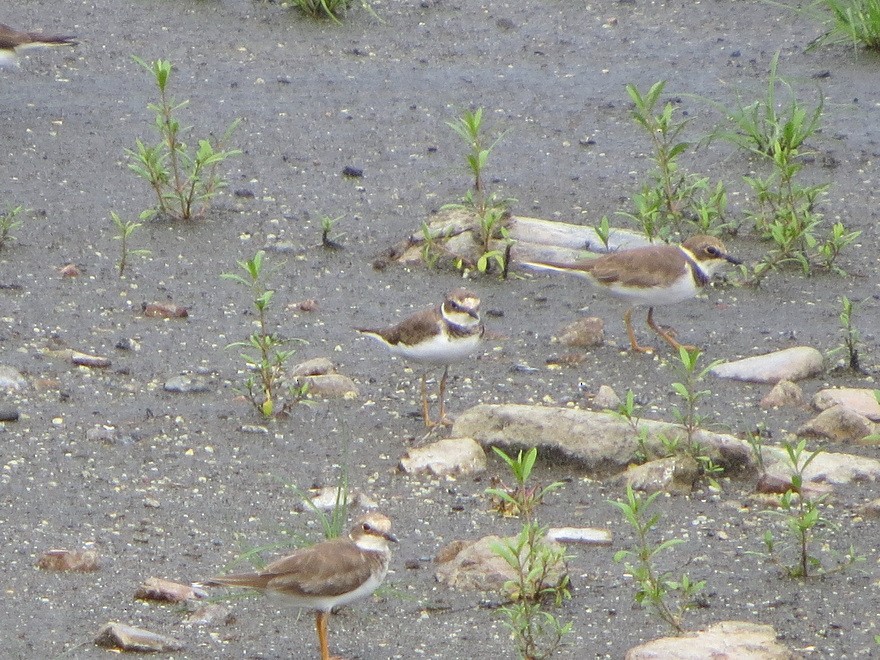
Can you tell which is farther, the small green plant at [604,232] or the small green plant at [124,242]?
the small green plant at [604,232]

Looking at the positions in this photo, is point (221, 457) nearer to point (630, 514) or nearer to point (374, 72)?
point (630, 514)

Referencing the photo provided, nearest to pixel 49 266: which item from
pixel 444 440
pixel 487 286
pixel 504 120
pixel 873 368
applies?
pixel 487 286

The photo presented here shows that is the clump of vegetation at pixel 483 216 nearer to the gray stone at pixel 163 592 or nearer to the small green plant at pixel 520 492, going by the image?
the small green plant at pixel 520 492

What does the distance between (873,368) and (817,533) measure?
6.32 feet

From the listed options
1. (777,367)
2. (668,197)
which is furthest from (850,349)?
(668,197)

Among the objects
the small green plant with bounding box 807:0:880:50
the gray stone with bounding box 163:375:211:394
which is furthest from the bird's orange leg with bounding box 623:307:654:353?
the small green plant with bounding box 807:0:880:50

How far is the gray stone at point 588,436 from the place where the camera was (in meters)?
5.86

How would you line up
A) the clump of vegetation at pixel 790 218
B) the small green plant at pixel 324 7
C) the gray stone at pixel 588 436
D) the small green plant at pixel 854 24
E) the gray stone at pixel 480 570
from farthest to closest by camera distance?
the small green plant at pixel 324 7 → the small green plant at pixel 854 24 → the clump of vegetation at pixel 790 218 → the gray stone at pixel 588 436 → the gray stone at pixel 480 570

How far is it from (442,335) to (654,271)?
155 centimetres

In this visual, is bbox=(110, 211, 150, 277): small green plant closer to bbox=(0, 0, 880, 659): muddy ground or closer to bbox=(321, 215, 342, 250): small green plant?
bbox=(0, 0, 880, 659): muddy ground

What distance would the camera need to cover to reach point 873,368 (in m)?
7.07

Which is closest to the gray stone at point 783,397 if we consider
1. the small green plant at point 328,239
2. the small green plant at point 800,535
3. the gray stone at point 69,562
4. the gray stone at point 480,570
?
the small green plant at point 800,535

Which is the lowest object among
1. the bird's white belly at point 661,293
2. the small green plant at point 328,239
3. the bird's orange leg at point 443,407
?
the small green plant at point 328,239

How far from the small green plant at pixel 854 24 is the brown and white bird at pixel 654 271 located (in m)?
3.98
